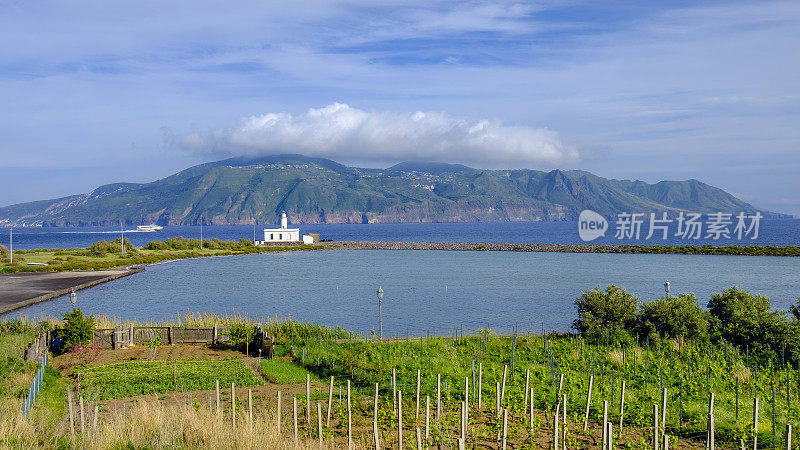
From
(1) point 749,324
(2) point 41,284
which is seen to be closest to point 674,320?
(1) point 749,324

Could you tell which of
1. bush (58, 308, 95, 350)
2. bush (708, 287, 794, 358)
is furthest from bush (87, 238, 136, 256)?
bush (708, 287, 794, 358)

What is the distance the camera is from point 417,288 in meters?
46.1

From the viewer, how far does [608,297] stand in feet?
76.1

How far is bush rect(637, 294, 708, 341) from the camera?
2078 cm

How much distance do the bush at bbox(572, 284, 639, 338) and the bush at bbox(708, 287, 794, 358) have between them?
2.75 meters

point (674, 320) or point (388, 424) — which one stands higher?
point (674, 320)

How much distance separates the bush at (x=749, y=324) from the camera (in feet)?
63.0

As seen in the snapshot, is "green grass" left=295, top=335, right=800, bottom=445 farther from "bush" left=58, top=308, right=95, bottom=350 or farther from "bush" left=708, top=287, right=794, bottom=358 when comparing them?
"bush" left=58, top=308, right=95, bottom=350

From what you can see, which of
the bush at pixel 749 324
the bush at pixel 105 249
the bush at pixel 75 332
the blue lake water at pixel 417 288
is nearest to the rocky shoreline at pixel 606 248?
the blue lake water at pixel 417 288

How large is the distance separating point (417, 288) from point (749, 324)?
27.8 meters

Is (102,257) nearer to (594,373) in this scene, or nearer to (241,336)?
(241,336)

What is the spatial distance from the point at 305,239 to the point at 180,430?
10531cm

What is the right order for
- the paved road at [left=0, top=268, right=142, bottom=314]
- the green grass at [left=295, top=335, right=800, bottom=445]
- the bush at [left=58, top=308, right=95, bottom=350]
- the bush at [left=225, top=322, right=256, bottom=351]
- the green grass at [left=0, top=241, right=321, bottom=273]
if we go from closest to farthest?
the green grass at [left=295, top=335, right=800, bottom=445] → the bush at [left=58, top=308, right=95, bottom=350] → the bush at [left=225, top=322, right=256, bottom=351] → the paved road at [left=0, top=268, right=142, bottom=314] → the green grass at [left=0, top=241, right=321, bottom=273]

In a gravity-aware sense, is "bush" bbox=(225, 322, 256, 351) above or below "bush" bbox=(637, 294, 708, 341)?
below
